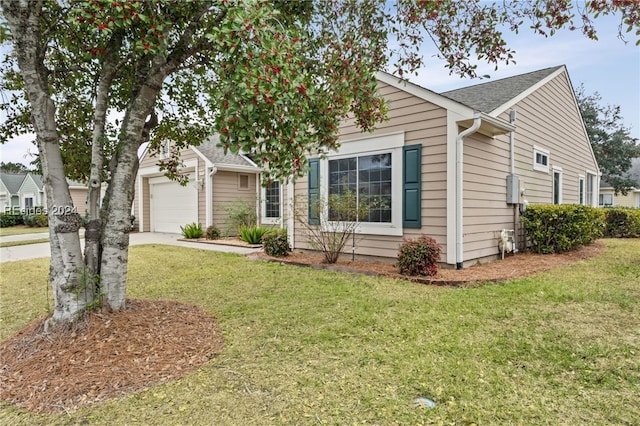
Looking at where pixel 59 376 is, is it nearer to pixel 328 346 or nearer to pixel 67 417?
pixel 67 417

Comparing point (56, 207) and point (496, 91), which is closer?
point (56, 207)

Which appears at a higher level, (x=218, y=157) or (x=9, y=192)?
(x=218, y=157)

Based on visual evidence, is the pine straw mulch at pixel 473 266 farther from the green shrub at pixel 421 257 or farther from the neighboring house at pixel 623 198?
the neighboring house at pixel 623 198

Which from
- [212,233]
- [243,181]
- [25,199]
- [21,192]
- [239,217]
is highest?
[21,192]

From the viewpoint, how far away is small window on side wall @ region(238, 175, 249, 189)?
13328 millimetres

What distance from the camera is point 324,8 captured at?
396cm

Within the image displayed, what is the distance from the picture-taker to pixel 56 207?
120 inches

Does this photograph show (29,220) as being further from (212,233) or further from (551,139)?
(551,139)

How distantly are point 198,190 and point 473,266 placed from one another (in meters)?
9.69

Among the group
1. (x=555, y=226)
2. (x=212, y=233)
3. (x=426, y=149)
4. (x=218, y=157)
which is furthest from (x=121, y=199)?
(x=218, y=157)

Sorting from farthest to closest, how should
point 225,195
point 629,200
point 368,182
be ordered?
point 629,200 → point 225,195 → point 368,182

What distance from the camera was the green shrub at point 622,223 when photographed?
11.0 meters

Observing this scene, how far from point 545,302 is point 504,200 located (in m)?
3.71

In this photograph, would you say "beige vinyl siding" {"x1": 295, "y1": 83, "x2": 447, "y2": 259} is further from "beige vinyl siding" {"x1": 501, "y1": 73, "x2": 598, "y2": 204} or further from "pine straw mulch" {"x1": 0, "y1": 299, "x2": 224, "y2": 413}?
"pine straw mulch" {"x1": 0, "y1": 299, "x2": 224, "y2": 413}
